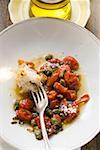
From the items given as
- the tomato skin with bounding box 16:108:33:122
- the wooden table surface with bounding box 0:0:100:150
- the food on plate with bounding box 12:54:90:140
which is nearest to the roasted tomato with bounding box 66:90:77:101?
the food on plate with bounding box 12:54:90:140

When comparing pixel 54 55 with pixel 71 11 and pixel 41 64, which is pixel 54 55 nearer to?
pixel 41 64

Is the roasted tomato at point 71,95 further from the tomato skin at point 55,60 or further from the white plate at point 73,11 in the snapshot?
the white plate at point 73,11

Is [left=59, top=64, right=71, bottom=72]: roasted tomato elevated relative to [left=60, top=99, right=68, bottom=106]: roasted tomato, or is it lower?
elevated

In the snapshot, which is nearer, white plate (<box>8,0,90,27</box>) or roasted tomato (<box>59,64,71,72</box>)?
roasted tomato (<box>59,64,71,72</box>)

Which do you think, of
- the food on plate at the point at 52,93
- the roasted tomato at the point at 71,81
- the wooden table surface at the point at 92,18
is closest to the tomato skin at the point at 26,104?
the food on plate at the point at 52,93

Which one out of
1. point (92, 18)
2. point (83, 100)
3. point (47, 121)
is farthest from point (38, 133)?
point (92, 18)

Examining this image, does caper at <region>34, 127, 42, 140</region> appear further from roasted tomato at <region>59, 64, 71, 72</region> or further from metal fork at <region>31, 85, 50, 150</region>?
roasted tomato at <region>59, 64, 71, 72</region>

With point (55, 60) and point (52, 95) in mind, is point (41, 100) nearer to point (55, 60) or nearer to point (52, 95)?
point (52, 95)
